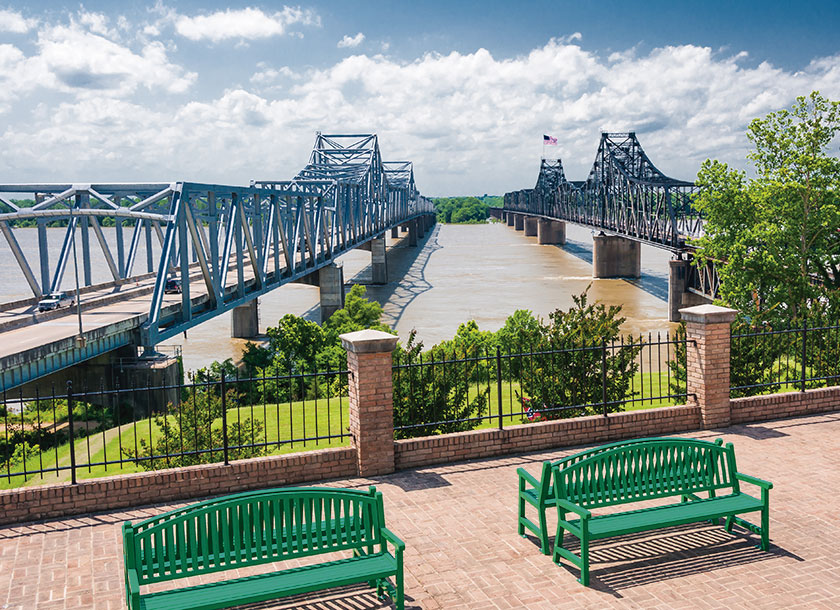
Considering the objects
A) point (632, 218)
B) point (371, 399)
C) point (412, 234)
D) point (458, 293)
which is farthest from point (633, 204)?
point (371, 399)

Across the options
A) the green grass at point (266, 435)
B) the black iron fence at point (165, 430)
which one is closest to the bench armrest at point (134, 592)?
the black iron fence at point (165, 430)

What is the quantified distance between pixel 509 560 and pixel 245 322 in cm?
3449

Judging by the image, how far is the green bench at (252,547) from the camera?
571 centimetres

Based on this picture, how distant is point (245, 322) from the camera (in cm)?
4034

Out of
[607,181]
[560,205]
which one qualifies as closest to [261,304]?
[607,181]

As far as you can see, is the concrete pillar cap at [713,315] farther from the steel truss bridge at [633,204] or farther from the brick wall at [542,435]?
→ the steel truss bridge at [633,204]

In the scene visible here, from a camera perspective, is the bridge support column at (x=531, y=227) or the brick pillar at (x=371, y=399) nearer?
the brick pillar at (x=371, y=399)

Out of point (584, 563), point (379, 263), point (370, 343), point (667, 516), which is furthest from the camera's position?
point (379, 263)

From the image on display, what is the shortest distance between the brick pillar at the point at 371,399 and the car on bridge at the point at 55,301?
71.2ft

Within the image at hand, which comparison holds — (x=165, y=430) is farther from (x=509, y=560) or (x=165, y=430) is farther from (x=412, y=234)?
(x=412, y=234)

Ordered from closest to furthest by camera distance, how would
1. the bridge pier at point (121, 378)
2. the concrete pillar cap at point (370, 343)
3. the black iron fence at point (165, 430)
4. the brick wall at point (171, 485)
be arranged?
the brick wall at point (171, 485) → the concrete pillar cap at point (370, 343) → the black iron fence at point (165, 430) → the bridge pier at point (121, 378)

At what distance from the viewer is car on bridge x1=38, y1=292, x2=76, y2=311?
91.6 feet

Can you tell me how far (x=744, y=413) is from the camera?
11.6 meters

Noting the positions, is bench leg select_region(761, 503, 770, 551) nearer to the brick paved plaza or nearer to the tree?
the brick paved plaza
